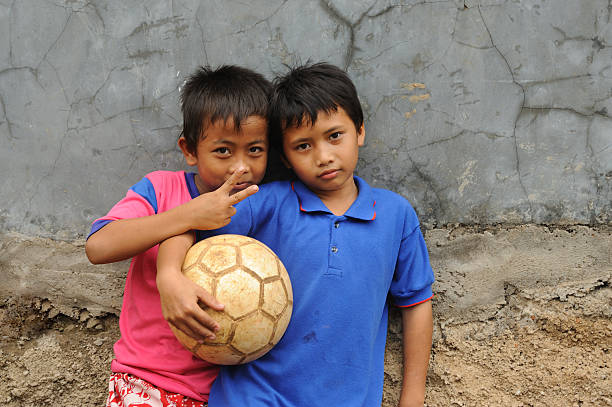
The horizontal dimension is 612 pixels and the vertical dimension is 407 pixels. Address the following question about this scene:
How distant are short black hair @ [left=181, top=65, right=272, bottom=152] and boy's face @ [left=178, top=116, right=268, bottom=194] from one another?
0.03m

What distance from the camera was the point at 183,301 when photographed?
1854mm

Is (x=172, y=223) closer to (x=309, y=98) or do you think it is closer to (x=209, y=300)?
(x=209, y=300)

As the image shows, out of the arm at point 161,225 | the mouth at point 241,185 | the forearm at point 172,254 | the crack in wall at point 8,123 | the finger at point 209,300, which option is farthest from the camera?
the crack in wall at point 8,123

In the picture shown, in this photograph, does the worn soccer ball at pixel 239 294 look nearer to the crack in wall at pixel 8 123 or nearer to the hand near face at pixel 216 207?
the hand near face at pixel 216 207

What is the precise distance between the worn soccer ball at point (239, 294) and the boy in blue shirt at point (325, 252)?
0.17 meters

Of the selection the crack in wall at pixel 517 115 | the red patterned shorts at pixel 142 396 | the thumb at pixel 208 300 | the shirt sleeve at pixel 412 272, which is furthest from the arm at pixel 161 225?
the crack in wall at pixel 517 115

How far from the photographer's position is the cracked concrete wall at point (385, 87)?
2480 millimetres

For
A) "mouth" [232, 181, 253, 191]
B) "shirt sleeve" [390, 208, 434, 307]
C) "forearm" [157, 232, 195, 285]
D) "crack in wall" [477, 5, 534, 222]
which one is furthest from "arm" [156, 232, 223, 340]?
"crack in wall" [477, 5, 534, 222]

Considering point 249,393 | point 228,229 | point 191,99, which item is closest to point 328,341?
point 249,393

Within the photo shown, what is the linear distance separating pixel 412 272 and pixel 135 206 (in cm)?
127

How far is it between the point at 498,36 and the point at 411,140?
64cm

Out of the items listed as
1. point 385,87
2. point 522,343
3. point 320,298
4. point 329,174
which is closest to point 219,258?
point 320,298

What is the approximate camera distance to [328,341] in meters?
2.18

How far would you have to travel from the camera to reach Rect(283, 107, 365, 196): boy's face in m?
2.21
